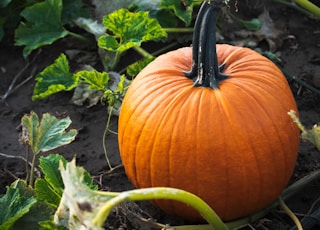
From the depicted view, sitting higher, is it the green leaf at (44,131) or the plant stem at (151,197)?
the plant stem at (151,197)

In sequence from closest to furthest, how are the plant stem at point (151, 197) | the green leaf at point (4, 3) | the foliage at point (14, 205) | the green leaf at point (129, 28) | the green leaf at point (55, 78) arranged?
the plant stem at point (151, 197) < the foliage at point (14, 205) < the green leaf at point (129, 28) < the green leaf at point (55, 78) < the green leaf at point (4, 3)

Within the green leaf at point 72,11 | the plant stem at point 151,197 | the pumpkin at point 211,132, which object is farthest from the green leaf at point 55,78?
the plant stem at point 151,197

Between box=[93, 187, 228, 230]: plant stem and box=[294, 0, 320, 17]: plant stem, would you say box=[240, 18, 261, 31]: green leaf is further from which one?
box=[93, 187, 228, 230]: plant stem

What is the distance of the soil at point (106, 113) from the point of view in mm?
2217

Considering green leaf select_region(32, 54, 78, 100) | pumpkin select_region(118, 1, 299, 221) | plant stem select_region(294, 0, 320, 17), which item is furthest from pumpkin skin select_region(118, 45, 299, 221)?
green leaf select_region(32, 54, 78, 100)

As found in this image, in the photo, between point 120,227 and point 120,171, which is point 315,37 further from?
point 120,227

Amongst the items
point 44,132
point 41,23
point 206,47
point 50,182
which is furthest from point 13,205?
point 41,23

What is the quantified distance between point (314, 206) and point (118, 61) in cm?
127

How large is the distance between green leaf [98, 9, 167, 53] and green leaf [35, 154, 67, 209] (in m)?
0.78

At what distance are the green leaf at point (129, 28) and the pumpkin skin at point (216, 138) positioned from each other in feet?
1.95

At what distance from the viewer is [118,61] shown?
305 centimetres

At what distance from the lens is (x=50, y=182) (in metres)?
1.92

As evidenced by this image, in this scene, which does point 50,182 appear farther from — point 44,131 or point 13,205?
point 44,131

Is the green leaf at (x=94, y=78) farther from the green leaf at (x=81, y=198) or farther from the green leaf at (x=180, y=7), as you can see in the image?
the green leaf at (x=81, y=198)
